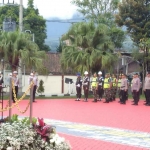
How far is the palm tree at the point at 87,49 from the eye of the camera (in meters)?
24.1

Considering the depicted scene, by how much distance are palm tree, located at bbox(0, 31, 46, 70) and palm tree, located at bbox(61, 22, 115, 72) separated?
2.38m

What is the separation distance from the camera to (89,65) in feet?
78.5

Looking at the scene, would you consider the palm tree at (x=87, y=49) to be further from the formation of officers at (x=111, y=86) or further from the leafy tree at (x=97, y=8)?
the leafy tree at (x=97, y=8)

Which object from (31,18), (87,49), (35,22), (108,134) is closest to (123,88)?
(87,49)

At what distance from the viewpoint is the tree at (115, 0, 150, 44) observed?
2866 centimetres

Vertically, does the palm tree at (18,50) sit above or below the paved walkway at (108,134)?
above

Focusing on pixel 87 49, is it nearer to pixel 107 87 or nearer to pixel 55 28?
pixel 107 87

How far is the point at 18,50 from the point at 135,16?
1071cm

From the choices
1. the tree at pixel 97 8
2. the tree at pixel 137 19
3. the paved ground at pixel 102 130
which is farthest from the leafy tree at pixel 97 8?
the paved ground at pixel 102 130

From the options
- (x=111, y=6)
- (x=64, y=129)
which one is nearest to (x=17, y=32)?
(x=64, y=129)

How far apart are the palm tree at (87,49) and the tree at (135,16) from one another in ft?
12.8

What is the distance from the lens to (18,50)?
73.5 feet

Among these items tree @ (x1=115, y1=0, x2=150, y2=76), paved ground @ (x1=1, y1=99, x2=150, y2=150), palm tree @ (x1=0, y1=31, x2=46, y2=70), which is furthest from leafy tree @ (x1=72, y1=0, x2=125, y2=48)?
paved ground @ (x1=1, y1=99, x2=150, y2=150)

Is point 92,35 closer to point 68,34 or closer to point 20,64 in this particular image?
point 68,34
